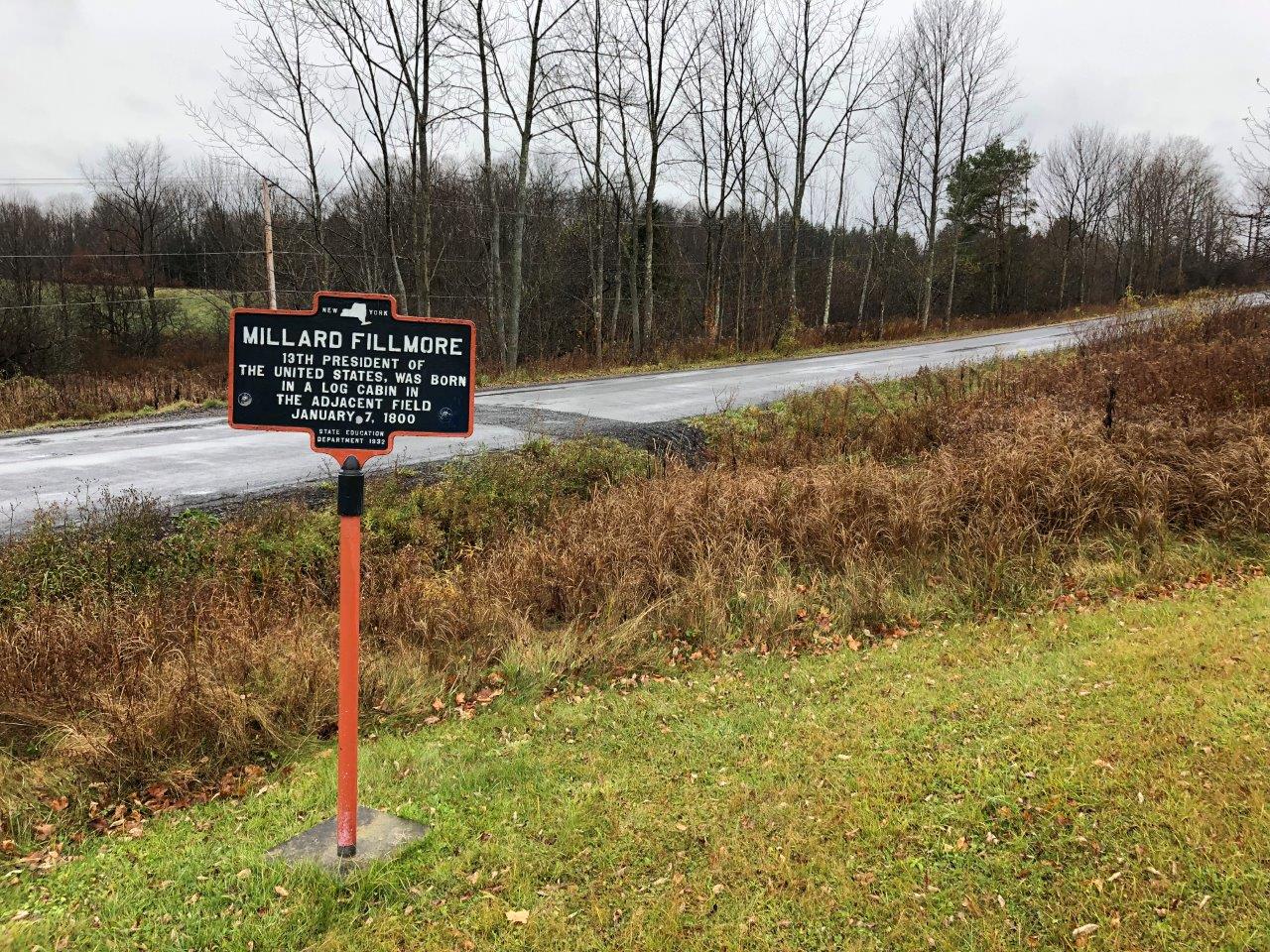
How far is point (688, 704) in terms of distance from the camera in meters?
4.95

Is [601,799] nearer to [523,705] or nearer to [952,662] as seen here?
[523,705]

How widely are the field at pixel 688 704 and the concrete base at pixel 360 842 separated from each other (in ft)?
0.35

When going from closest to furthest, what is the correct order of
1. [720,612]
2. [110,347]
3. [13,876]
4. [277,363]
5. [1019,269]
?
[277,363]
[13,876]
[720,612]
[110,347]
[1019,269]

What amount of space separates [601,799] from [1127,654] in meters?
3.46

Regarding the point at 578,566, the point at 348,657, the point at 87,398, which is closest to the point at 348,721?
the point at 348,657

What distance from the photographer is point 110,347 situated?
120ft

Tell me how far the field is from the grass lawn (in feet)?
0.05

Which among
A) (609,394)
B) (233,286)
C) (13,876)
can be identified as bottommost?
(13,876)

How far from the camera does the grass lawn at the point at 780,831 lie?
2.92 m

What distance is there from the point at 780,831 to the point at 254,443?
925cm

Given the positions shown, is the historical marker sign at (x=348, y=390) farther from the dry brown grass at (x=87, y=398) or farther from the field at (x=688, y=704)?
the dry brown grass at (x=87, y=398)

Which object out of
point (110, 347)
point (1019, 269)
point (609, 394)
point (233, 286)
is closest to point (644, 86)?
point (609, 394)

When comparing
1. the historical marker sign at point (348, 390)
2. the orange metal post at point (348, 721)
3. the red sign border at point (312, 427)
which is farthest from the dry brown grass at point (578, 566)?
the red sign border at point (312, 427)

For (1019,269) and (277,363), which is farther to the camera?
(1019,269)
